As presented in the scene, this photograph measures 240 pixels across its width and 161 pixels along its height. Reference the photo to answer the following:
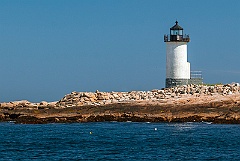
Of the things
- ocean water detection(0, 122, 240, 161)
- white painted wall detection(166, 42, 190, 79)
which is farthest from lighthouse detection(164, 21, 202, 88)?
ocean water detection(0, 122, 240, 161)

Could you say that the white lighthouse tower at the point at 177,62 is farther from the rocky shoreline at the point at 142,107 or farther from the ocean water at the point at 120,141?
the ocean water at the point at 120,141

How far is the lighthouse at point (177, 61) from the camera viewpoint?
53844 millimetres

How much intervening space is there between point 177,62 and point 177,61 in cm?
9

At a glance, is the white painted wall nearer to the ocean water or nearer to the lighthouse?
the lighthouse

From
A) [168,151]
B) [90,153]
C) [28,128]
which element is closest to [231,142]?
[168,151]

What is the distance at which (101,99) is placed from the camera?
168 feet

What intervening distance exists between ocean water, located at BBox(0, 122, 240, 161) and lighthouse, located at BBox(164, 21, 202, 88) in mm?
11748

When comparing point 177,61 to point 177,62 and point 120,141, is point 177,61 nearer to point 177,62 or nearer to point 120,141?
point 177,62

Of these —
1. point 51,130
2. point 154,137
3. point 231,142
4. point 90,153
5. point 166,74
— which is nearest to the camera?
point 90,153

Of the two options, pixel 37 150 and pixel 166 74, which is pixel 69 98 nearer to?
pixel 166 74

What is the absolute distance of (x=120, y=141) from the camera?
3344 cm

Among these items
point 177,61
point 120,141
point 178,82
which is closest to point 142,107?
point 178,82

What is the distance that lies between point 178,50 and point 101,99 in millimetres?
8097

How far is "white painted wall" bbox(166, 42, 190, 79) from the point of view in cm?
5381
